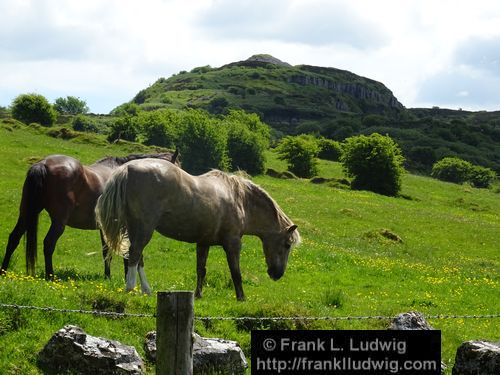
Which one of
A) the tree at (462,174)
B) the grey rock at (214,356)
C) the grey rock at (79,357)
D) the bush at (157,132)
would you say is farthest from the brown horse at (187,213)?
the tree at (462,174)

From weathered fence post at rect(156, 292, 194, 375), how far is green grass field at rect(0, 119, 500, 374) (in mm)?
2660

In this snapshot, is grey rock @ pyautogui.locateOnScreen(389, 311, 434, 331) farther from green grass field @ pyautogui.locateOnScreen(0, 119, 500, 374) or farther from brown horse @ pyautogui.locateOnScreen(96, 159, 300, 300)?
brown horse @ pyautogui.locateOnScreen(96, 159, 300, 300)

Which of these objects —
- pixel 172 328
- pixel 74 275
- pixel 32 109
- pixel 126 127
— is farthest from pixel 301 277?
pixel 32 109

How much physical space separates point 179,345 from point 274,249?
27.4 feet

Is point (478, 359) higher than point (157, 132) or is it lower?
lower

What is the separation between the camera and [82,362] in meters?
8.72

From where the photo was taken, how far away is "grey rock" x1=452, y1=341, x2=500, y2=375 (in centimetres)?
883

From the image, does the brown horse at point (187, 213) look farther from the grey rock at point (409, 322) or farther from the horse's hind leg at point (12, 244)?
the grey rock at point (409, 322)

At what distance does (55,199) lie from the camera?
15.1 metres

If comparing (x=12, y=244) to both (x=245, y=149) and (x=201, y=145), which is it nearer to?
(x=201, y=145)

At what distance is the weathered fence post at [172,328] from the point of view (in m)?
6.90

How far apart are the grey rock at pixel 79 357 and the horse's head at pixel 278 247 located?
6.77m

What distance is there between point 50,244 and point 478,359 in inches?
411

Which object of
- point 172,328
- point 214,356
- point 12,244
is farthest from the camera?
point 12,244
